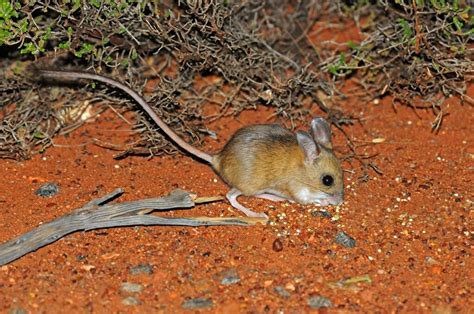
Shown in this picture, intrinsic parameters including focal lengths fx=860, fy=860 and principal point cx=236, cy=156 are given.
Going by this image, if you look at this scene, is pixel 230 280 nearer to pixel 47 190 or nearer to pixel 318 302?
pixel 318 302

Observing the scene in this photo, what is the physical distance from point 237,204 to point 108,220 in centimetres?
100

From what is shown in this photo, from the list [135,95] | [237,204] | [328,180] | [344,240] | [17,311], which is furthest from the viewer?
[328,180]

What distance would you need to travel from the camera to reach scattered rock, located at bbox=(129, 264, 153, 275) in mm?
5371

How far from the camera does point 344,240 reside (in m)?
5.78

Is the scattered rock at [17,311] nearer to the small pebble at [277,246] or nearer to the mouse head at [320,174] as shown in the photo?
the small pebble at [277,246]

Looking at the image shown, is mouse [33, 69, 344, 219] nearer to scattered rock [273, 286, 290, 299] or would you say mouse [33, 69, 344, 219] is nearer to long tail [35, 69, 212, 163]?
long tail [35, 69, 212, 163]

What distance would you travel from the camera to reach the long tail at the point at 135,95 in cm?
566

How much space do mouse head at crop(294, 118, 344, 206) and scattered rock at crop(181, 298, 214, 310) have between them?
1.55m

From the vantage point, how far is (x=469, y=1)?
25.2ft

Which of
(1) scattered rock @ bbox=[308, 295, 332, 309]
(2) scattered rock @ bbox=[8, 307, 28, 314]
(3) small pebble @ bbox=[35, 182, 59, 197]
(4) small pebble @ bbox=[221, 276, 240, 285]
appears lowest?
(3) small pebble @ bbox=[35, 182, 59, 197]

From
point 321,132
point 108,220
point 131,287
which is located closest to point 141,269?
point 131,287

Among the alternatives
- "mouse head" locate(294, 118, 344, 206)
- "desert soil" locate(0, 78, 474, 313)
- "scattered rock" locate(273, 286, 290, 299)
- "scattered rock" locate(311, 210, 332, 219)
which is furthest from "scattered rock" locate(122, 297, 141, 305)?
"mouse head" locate(294, 118, 344, 206)

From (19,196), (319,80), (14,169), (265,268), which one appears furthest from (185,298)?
(319,80)

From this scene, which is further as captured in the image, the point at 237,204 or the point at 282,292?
the point at 237,204
